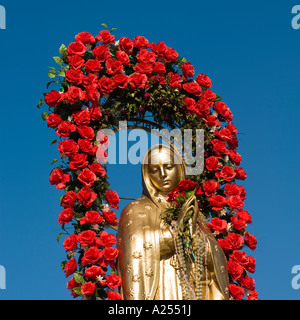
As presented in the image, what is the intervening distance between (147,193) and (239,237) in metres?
1.84

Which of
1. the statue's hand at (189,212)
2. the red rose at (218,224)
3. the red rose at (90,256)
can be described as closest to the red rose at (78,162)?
the red rose at (90,256)

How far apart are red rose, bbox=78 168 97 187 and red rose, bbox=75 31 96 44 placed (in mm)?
2611

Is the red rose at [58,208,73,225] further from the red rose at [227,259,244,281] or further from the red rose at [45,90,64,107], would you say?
the red rose at [227,259,244,281]

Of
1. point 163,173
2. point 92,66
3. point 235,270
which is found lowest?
point 235,270

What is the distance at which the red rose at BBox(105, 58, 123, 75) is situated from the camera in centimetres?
1401

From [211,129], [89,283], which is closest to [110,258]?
[89,283]

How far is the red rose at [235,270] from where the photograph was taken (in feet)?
44.5

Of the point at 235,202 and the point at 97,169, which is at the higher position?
the point at 97,169

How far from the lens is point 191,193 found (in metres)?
13.1

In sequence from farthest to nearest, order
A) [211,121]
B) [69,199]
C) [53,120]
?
[211,121] → [53,120] → [69,199]

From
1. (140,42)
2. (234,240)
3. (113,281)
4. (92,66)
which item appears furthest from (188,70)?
(113,281)

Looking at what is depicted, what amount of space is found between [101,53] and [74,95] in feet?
3.64

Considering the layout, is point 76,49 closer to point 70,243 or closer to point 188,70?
point 188,70

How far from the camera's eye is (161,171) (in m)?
13.9
